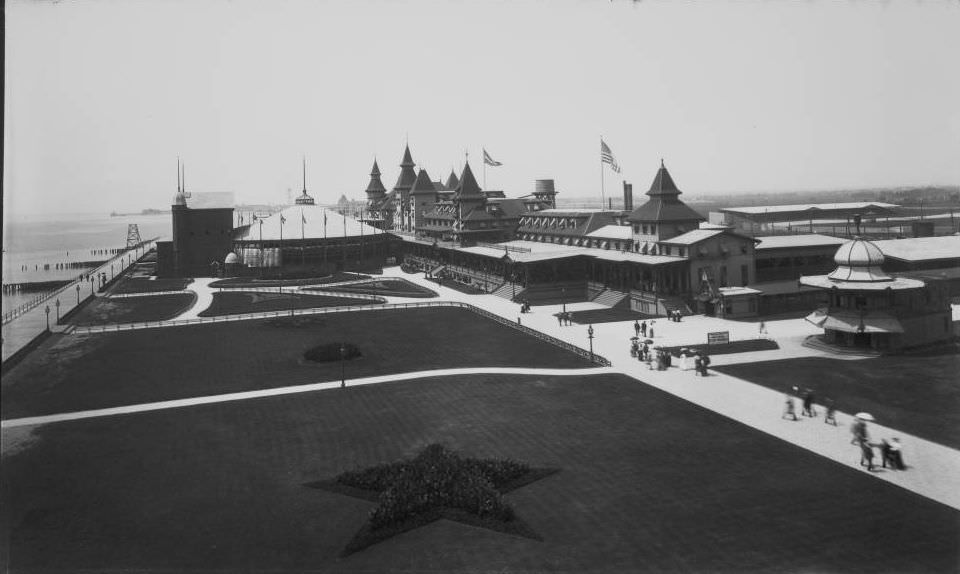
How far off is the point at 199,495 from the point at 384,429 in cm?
893

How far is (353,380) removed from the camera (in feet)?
127

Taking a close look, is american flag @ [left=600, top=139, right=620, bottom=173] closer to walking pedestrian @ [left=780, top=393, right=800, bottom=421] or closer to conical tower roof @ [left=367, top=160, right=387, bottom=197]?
walking pedestrian @ [left=780, top=393, right=800, bottom=421]

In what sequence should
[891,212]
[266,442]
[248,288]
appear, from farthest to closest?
1. [891,212]
2. [248,288]
3. [266,442]

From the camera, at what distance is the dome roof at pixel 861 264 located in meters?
43.4

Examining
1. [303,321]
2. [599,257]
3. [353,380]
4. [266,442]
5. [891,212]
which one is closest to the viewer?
[266,442]

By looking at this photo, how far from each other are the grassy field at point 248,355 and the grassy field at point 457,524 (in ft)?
16.0

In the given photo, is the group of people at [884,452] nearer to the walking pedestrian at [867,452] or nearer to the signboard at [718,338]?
the walking pedestrian at [867,452]

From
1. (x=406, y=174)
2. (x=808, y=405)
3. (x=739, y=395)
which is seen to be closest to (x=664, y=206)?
(x=739, y=395)

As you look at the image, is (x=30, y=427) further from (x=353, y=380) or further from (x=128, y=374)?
(x=353, y=380)

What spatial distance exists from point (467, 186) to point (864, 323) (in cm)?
6609

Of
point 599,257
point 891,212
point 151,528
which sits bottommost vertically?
point 151,528

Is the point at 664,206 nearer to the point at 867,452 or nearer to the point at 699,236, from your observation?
the point at 699,236

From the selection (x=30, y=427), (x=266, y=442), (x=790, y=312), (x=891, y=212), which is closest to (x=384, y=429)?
(x=266, y=442)

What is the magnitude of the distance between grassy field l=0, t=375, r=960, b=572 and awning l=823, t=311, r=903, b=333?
17347 mm
